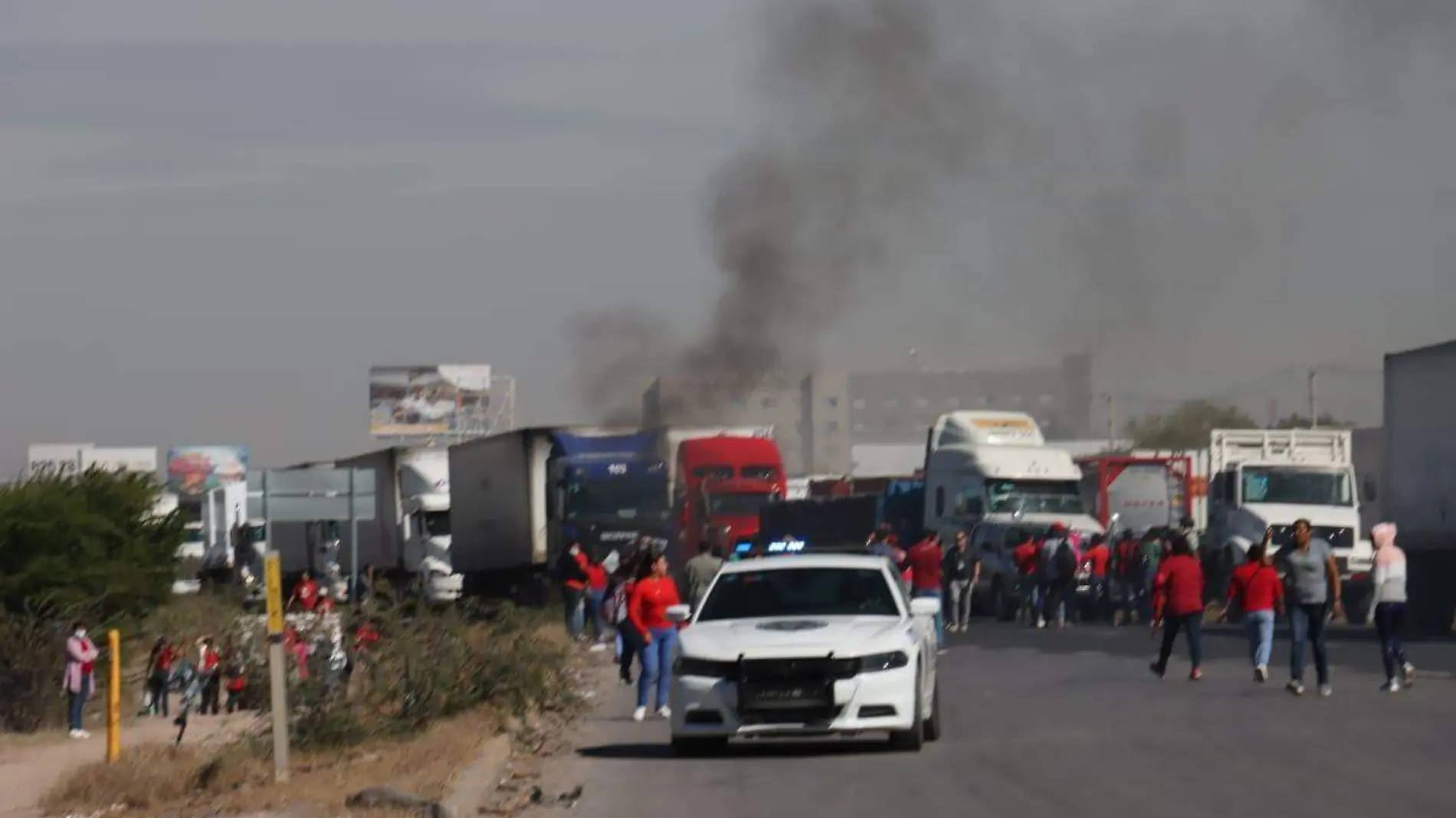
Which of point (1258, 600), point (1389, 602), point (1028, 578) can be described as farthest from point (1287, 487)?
point (1389, 602)

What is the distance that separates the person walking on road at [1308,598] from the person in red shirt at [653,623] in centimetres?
565

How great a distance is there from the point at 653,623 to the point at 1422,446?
17259mm

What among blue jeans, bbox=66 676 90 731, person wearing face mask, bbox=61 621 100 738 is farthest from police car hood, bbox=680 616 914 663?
blue jeans, bbox=66 676 90 731

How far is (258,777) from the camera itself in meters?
13.8

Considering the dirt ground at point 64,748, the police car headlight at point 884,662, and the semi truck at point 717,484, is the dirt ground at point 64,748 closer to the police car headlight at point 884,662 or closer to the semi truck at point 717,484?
the police car headlight at point 884,662

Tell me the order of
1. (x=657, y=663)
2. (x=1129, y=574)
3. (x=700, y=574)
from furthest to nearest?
1. (x=1129, y=574)
2. (x=700, y=574)
3. (x=657, y=663)

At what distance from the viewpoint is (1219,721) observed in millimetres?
16688

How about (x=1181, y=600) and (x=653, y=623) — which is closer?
(x=653, y=623)

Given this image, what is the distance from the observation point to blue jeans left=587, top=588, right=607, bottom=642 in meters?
30.2

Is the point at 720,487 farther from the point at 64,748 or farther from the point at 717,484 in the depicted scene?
the point at 64,748

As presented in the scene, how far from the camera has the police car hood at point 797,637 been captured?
579 inches

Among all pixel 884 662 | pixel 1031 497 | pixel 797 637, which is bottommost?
pixel 884 662

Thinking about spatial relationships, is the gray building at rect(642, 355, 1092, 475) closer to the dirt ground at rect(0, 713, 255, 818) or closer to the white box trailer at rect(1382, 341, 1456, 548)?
the white box trailer at rect(1382, 341, 1456, 548)

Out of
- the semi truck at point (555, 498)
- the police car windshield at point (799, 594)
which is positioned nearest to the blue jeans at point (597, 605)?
the semi truck at point (555, 498)
